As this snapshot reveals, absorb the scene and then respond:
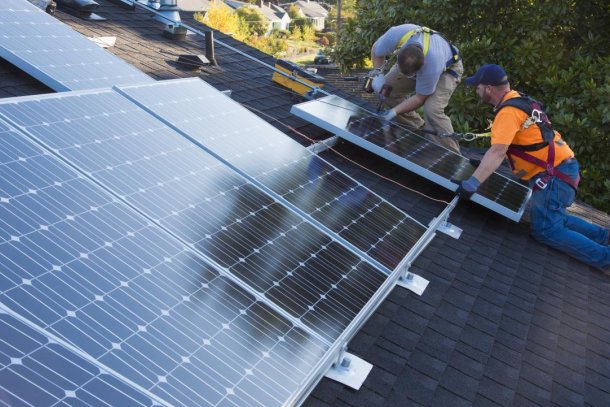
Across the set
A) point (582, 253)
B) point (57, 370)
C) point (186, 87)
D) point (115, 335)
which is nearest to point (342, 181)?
point (186, 87)

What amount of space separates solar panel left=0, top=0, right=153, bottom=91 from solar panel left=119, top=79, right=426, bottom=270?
1290mm

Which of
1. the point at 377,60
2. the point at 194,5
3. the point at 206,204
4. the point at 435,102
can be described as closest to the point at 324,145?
the point at 435,102

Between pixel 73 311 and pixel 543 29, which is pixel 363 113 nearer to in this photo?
pixel 73 311

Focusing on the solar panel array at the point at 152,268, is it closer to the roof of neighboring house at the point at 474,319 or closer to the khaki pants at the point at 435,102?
the roof of neighboring house at the point at 474,319

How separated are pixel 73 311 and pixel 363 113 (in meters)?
6.38

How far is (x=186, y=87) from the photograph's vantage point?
6.00 meters

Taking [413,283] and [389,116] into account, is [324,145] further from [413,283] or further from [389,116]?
[413,283]

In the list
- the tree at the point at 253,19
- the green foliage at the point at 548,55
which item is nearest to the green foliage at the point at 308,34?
the tree at the point at 253,19

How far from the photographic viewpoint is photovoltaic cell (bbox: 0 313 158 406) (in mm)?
2281

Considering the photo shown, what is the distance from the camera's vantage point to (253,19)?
74312mm

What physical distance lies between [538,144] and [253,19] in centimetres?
7153

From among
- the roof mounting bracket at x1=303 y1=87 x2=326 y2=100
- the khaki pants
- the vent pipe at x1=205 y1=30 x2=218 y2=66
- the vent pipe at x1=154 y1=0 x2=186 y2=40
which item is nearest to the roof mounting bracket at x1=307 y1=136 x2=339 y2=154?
the khaki pants

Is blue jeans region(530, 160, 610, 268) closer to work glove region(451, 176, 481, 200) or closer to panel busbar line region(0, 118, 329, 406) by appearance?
work glove region(451, 176, 481, 200)

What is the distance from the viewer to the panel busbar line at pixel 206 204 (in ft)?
13.0
